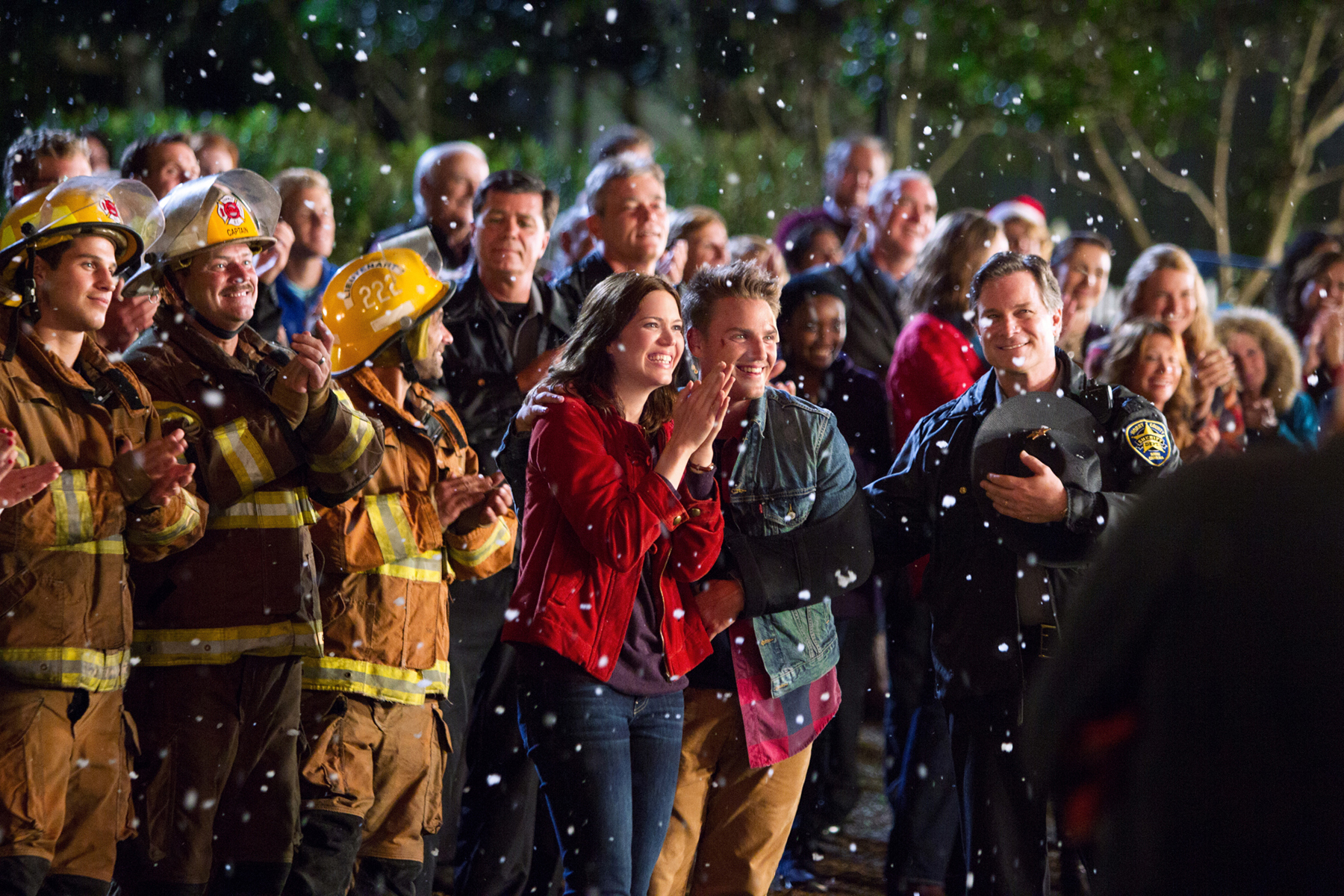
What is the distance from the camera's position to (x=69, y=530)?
3807 mm

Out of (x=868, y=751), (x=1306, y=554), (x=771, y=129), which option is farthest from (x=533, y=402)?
(x=771, y=129)

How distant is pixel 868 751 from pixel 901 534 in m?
3.70

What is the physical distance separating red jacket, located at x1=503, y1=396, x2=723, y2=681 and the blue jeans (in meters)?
0.09

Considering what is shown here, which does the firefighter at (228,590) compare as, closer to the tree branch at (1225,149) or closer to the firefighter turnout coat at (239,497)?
the firefighter turnout coat at (239,497)

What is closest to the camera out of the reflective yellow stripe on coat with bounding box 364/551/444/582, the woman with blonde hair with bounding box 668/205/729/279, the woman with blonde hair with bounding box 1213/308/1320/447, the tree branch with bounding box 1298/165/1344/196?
Result: the reflective yellow stripe on coat with bounding box 364/551/444/582

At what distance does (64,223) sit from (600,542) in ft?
5.54

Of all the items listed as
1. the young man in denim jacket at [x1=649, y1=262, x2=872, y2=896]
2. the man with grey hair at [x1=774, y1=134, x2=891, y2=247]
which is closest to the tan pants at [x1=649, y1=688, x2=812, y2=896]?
the young man in denim jacket at [x1=649, y1=262, x2=872, y2=896]

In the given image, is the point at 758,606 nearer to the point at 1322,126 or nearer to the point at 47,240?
the point at 47,240

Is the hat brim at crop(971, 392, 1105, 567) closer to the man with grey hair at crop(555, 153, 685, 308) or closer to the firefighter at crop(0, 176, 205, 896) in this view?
the man with grey hair at crop(555, 153, 685, 308)

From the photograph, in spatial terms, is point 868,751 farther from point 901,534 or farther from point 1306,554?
point 1306,554

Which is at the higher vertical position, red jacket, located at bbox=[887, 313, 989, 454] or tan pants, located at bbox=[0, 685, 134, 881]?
red jacket, located at bbox=[887, 313, 989, 454]

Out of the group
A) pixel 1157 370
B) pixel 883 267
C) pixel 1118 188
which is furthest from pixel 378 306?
pixel 1118 188

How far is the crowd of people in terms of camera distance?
3.80 meters

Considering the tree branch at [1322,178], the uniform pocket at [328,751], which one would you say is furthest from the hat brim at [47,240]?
the tree branch at [1322,178]
